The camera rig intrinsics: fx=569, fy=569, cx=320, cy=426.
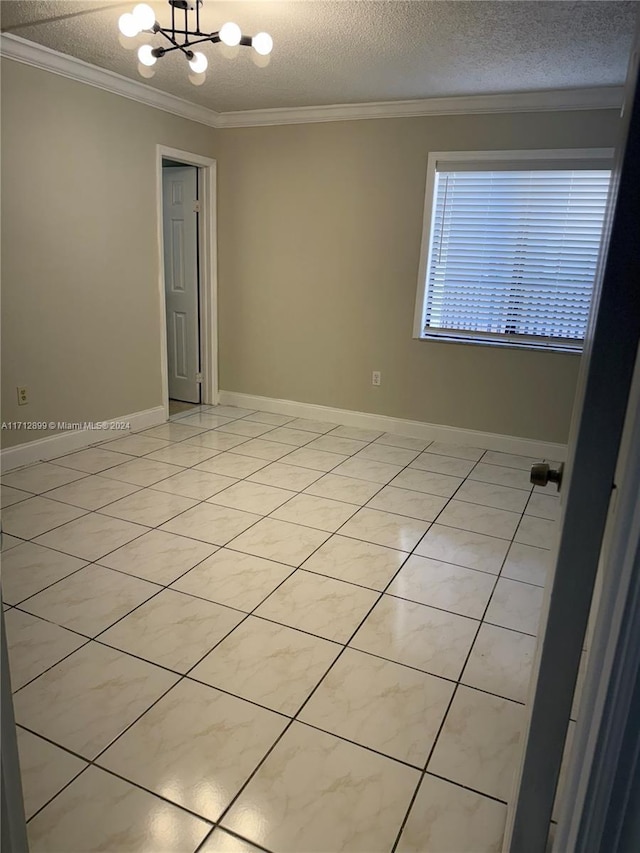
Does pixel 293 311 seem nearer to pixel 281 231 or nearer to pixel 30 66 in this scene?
pixel 281 231

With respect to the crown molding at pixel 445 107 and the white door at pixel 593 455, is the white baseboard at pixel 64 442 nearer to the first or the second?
the crown molding at pixel 445 107

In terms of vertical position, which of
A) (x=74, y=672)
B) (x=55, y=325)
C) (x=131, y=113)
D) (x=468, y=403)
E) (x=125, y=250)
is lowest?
(x=74, y=672)

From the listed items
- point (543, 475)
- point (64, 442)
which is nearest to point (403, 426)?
point (64, 442)

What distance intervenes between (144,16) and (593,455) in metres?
2.61

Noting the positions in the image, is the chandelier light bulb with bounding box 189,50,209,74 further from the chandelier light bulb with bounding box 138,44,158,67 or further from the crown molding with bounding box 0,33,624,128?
the crown molding with bounding box 0,33,624,128

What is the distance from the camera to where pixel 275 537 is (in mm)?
2896

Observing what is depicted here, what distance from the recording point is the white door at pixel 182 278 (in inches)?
197

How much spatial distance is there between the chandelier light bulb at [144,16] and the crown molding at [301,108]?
4.14 feet

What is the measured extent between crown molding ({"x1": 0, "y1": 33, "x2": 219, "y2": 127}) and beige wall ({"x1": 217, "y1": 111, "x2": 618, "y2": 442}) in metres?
0.45

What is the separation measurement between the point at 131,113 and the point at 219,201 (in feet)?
3.58

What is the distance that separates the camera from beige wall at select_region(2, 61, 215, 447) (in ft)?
11.2

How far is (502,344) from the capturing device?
4203 millimetres

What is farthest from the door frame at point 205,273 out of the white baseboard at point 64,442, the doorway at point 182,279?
the white baseboard at point 64,442

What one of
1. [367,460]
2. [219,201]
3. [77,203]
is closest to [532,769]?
[367,460]
